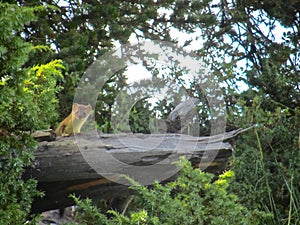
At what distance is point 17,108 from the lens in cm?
258

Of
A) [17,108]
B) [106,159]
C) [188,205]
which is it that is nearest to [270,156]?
[188,205]

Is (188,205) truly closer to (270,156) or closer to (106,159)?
(106,159)

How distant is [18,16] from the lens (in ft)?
7.07

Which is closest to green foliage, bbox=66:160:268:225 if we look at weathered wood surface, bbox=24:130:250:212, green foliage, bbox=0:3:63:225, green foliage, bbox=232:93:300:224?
weathered wood surface, bbox=24:130:250:212

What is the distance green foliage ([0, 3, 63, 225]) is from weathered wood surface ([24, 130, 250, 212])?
18 centimetres

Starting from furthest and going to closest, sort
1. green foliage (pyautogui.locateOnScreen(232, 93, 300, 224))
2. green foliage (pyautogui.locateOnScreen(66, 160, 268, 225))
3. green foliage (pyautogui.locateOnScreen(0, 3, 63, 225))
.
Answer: green foliage (pyautogui.locateOnScreen(232, 93, 300, 224)), green foliage (pyautogui.locateOnScreen(66, 160, 268, 225)), green foliage (pyautogui.locateOnScreen(0, 3, 63, 225))

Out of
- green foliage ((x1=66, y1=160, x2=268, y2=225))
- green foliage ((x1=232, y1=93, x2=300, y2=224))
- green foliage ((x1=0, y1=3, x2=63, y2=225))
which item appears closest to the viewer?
green foliage ((x1=0, y1=3, x2=63, y2=225))

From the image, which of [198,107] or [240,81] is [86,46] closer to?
[198,107]

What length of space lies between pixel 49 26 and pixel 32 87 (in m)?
1.79

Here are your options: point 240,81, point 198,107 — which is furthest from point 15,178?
point 240,81

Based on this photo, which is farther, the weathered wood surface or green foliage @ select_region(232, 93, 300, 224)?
green foliage @ select_region(232, 93, 300, 224)

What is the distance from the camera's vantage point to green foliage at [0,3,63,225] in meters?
2.20

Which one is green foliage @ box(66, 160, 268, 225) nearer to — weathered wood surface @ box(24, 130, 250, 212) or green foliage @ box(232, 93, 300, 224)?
weathered wood surface @ box(24, 130, 250, 212)

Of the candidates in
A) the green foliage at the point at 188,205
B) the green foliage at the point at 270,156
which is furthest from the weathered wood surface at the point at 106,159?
the green foliage at the point at 270,156
